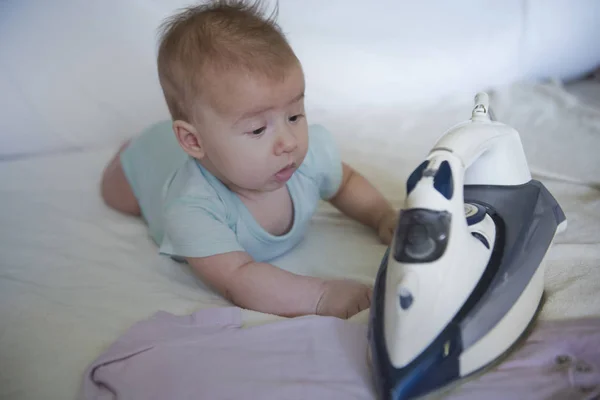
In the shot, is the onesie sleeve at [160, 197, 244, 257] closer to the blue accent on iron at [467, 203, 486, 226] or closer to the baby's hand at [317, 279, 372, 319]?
the baby's hand at [317, 279, 372, 319]

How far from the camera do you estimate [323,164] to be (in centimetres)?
98

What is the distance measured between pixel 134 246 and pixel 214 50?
0.38 metres

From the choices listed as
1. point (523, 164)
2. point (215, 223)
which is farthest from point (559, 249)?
point (215, 223)

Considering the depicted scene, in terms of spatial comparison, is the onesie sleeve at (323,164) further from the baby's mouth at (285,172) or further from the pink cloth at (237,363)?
the pink cloth at (237,363)

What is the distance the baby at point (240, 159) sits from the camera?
77 cm

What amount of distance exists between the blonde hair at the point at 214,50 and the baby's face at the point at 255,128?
0.02 metres

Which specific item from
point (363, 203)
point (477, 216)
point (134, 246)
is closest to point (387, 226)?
point (363, 203)

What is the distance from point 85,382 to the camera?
0.66 metres

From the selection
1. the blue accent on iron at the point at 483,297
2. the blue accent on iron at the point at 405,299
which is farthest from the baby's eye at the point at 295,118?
the blue accent on iron at the point at 405,299

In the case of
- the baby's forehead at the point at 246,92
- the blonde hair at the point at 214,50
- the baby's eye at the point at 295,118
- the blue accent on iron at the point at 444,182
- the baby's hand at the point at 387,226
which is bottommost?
the baby's hand at the point at 387,226

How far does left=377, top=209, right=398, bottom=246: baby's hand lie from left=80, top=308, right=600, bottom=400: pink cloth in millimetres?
271

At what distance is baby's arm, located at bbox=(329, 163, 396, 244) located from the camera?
95cm

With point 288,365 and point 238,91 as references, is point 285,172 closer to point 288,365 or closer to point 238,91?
point 238,91

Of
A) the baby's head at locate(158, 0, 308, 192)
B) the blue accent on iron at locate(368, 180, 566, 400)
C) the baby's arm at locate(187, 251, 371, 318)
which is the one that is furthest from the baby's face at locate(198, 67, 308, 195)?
the blue accent on iron at locate(368, 180, 566, 400)
